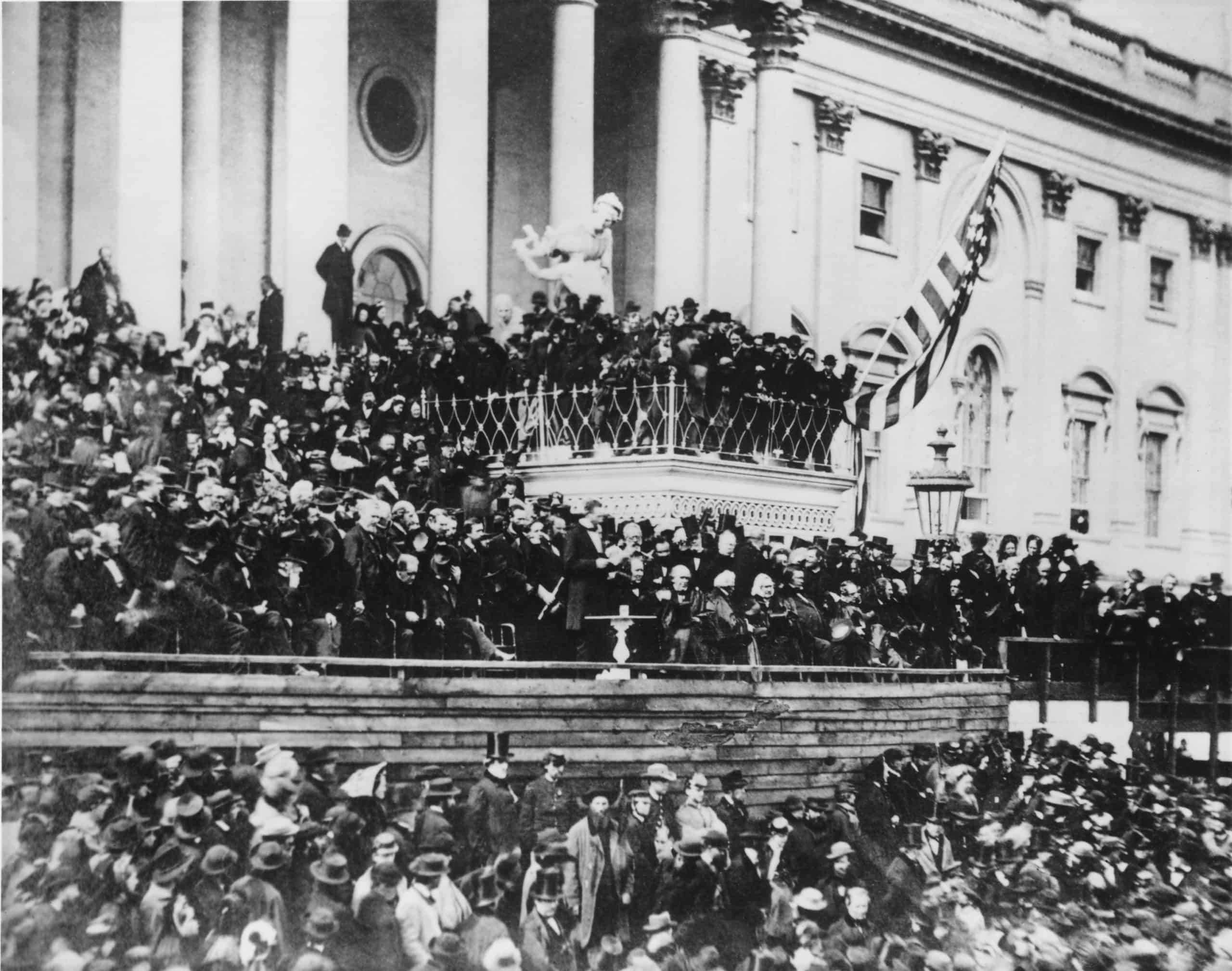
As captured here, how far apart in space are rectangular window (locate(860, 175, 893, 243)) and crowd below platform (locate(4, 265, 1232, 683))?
189 inches

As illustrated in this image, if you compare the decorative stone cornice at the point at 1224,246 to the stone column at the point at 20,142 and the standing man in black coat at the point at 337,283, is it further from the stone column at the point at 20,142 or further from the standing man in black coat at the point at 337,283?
the stone column at the point at 20,142

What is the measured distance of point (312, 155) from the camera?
50.9ft

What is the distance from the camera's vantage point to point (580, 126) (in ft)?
60.5

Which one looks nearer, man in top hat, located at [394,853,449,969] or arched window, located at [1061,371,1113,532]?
man in top hat, located at [394,853,449,969]

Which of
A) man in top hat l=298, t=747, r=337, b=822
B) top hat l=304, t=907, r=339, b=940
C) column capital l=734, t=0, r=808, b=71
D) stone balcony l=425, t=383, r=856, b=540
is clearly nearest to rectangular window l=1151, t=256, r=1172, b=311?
column capital l=734, t=0, r=808, b=71

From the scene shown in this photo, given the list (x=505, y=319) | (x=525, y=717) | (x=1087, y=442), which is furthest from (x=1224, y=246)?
(x=525, y=717)

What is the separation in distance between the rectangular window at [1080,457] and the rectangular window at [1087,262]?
5.91 feet

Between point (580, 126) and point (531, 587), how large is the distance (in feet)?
22.7

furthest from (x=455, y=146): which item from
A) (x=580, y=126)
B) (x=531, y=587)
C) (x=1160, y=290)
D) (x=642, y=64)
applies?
(x=1160, y=290)

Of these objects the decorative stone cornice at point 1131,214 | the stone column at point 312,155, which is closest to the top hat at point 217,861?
the stone column at point 312,155

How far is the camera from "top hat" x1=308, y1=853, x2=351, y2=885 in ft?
30.7

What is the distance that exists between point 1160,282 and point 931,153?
3464 millimetres

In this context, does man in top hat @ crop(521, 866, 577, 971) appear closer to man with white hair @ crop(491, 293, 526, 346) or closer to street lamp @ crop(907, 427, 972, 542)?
man with white hair @ crop(491, 293, 526, 346)

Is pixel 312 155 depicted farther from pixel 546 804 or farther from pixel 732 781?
pixel 546 804
